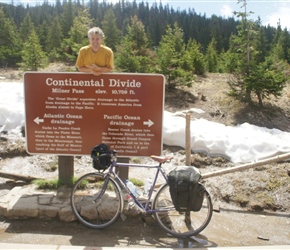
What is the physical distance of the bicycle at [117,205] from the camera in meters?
3.75

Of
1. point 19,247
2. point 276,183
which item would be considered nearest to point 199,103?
point 276,183

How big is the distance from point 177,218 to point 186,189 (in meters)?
0.87

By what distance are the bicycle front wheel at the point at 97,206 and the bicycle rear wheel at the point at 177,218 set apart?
527 millimetres

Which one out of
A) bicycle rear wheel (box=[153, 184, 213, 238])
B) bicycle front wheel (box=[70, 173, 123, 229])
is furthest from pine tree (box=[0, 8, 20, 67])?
bicycle rear wheel (box=[153, 184, 213, 238])

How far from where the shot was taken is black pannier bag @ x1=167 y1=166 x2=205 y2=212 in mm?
3461

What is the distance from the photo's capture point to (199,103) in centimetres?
1141

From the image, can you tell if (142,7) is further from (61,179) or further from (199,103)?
(61,179)

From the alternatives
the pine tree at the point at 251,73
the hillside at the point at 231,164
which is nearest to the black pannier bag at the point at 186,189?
the hillside at the point at 231,164

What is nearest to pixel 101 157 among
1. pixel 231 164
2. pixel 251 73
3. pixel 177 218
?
pixel 177 218

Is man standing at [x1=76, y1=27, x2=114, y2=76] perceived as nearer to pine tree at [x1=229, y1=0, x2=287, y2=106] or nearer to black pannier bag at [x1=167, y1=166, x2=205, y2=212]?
black pannier bag at [x1=167, y1=166, x2=205, y2=212]

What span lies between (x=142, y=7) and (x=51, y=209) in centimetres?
11985

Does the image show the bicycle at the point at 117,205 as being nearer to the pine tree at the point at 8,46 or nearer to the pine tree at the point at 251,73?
the pine tree at the point at 251,73

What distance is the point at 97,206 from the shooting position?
3994 mm

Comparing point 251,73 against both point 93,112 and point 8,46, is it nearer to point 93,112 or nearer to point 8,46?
point 93,112
